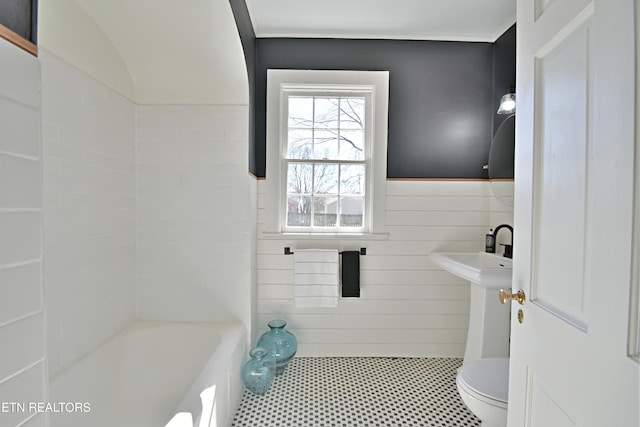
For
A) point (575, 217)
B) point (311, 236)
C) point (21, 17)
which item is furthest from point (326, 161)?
point (21, 17)

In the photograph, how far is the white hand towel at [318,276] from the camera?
243 centimetres

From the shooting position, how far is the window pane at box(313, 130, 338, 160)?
2.59 metres

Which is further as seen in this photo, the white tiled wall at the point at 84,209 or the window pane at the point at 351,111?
the window pane at the point at 351,111

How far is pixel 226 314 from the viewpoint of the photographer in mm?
2268

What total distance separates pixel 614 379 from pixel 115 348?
2.25 metres

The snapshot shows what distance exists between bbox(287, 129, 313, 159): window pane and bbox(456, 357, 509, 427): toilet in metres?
1.82

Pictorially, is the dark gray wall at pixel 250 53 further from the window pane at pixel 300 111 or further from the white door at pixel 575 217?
the white door at pixel 575 217

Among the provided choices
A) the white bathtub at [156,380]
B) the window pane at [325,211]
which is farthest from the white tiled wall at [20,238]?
the window pane at [325,211]

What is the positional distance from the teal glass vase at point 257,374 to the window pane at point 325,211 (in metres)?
1.06

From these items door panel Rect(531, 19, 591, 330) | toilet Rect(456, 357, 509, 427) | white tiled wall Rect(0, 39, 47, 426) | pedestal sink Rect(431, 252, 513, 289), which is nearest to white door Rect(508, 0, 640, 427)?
door panel Rect(531, 19, 591, 330)

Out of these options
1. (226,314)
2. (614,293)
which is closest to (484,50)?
(614,293)

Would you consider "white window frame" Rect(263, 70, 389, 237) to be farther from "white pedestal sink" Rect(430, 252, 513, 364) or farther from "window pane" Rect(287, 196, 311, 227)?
"white pedestal sink" Rect(430, 252, 513, 364)

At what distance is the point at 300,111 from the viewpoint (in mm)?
2572

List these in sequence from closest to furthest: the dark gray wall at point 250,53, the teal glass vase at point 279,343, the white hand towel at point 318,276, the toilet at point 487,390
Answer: the toilet at point 487,390 < the dark gray wall at point 250,53 < the teal glass vase at point 279,343 < the white hand towel at point 318,276
